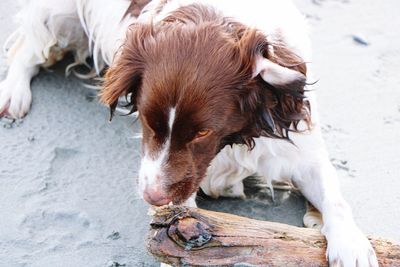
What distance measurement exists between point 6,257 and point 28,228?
7.6 inches

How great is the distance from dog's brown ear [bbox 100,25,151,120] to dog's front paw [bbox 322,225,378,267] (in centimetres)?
89

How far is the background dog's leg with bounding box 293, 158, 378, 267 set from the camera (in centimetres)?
275

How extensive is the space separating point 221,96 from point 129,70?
0.37 meters

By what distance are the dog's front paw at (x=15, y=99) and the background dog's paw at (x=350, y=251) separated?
71.1 inches

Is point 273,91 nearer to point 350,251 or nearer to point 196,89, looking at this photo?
point 196,89

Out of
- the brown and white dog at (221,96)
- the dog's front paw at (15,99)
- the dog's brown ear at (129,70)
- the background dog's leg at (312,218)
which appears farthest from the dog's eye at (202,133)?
the dog's front paw at (15,99)

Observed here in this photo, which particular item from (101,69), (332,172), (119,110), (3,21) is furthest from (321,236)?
(3,21)

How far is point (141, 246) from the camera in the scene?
319 centimetres

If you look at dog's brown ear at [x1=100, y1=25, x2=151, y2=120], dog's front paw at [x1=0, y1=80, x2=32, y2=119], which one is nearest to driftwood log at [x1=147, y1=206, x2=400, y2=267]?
dog's brown ear at [x1=100, y1=25, x2=151, y2=120]

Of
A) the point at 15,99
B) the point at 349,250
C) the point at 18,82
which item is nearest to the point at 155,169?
the point at 349,250

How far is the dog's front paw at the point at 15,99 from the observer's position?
3.92m

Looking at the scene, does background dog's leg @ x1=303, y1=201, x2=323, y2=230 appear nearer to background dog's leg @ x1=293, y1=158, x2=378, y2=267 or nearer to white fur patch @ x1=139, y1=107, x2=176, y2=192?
background dog's leg @ x1=293, y1=158, x2=378, y2=267

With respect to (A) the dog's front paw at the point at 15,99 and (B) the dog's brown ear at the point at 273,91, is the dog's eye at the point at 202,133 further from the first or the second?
(A) the dog's front paw at the point at 15,99

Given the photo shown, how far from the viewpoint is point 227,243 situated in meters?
2.58
